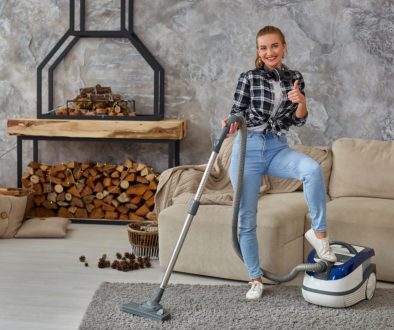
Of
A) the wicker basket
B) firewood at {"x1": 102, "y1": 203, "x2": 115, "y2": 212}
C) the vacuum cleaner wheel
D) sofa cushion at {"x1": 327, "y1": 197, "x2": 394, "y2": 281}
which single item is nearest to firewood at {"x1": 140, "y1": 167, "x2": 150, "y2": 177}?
firewood at {"x1": 102, "y1": 203, "x2": 115, "y2": 212}

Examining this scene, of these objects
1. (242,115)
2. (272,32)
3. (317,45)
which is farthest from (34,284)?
(317,45)

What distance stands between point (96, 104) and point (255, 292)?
2.34 m

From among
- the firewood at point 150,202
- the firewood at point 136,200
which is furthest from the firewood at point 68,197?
the firewood at point 150,202

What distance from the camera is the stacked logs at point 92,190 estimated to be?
5.48 m

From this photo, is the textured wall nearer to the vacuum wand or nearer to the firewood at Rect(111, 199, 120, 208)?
the firewood at Rect(111, 199, 120, 208)

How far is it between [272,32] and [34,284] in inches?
68.5

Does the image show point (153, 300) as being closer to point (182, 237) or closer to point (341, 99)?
point (182, 237)

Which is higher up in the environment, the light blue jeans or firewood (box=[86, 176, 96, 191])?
the light blue jeans

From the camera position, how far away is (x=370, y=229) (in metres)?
3.98

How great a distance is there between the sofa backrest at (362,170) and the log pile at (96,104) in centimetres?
158

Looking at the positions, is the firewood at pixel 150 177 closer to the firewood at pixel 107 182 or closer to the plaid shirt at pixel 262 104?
the firewood at pixel 107 182

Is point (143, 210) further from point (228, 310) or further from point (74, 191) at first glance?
point (228, 310)

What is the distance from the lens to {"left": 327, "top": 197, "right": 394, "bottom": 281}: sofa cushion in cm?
396

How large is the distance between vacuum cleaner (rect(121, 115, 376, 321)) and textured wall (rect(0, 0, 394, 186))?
205cm
